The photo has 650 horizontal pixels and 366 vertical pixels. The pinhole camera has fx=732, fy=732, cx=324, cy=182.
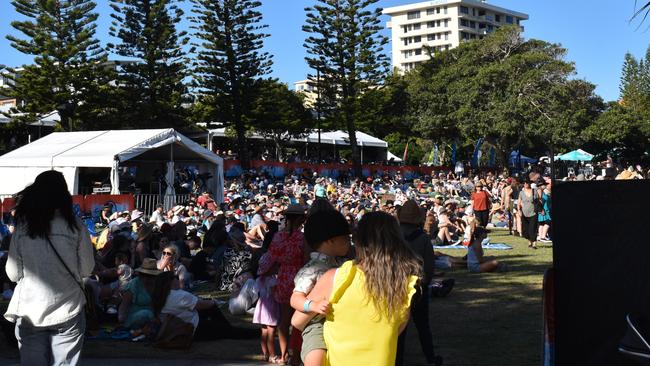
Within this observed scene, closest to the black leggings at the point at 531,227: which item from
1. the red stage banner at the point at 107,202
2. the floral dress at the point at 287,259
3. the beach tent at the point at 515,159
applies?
the floral dress at the point at 287,259

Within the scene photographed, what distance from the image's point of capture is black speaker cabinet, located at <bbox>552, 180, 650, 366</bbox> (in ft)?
9.95

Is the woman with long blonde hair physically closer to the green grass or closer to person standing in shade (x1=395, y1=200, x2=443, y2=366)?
person standing in shade (x1=395, y1=200, x2=443, y2=366)

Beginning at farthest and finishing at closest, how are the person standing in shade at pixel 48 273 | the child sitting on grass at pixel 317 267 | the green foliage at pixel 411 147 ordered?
the green foliage at pixel 411 147 < the person standing in shade at pixel 48 273 < the child sitting on grass at pixel 317 267

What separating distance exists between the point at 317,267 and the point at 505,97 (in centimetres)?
4319

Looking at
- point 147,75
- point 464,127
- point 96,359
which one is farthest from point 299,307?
point 464,127

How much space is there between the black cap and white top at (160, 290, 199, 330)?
347cm

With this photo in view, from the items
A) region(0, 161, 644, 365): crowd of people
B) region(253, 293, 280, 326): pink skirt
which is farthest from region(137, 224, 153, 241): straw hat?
region(253, 293, 280, 326): pink skirt

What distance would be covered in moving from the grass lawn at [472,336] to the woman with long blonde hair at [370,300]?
10.4ft

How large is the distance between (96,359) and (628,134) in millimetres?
51195

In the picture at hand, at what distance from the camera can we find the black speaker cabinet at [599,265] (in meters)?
3.03

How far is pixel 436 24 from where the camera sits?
11775cm

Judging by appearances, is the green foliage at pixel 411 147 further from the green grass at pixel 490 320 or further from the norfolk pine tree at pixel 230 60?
the green grass at pixel 490 320

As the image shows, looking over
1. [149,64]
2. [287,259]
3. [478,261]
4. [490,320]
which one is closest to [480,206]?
[478,261]

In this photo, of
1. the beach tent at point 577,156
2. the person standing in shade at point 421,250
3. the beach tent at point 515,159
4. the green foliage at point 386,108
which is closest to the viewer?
the person standing in shade at point 421,250
